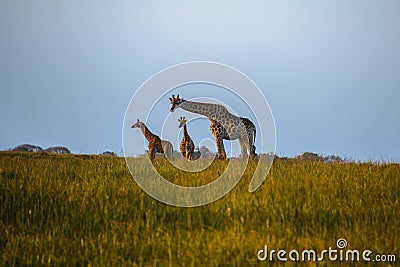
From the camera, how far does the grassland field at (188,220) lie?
7.71 metres

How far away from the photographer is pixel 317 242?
26.3 ft

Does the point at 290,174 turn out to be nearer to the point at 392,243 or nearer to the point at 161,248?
the point at 392,243

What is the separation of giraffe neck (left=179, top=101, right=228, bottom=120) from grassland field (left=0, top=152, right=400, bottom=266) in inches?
111

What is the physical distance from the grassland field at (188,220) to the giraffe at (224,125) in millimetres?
2568

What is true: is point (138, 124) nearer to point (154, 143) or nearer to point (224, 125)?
point (154, 143)

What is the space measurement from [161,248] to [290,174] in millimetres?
4958

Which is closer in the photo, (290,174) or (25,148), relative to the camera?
(290,174)

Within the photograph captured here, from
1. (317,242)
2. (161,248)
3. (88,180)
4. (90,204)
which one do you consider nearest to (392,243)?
(317,242)

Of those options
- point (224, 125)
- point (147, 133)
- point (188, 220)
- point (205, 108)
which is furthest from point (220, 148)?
point (188, 220)

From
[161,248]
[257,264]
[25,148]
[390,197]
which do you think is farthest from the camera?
[25,148]

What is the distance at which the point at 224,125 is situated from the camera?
14586mm

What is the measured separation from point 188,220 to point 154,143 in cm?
635

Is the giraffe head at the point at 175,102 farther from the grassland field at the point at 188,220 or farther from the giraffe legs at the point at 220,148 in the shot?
the grassland field at the point at 188,220

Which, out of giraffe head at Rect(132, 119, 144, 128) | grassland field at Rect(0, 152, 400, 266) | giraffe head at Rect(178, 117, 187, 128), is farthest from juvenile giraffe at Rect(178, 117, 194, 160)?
grassland field at Rect(0, 152, 400, 266)
